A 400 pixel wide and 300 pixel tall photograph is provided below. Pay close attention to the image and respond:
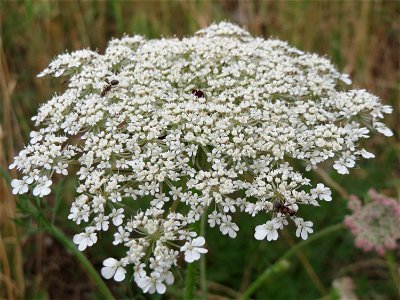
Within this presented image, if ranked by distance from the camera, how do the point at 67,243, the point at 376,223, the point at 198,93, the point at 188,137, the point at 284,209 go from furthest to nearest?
1. the point at 376,223
2. the point at 67,243
3. the point at 198,93
4. the point at 188,137
5. the point at 284,209

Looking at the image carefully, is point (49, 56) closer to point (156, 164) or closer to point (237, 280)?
point (237, 280)

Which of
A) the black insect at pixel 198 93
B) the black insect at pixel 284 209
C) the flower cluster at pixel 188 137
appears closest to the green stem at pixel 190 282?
the flower cluster at pixel 188 137

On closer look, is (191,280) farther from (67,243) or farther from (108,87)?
(108,87)

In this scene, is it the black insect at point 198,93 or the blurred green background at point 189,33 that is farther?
the blurred green background at point 189,33

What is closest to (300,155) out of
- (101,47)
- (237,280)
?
(237,280)

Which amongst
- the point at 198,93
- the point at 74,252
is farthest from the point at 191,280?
the point at 198,93

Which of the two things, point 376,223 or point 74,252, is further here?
point 376,223

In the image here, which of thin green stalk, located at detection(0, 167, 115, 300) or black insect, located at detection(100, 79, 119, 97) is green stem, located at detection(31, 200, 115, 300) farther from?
black insect, located at detection(100, 79, 119, 97)

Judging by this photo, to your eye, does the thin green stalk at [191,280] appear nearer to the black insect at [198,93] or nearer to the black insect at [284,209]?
the black insect at [284,209]
